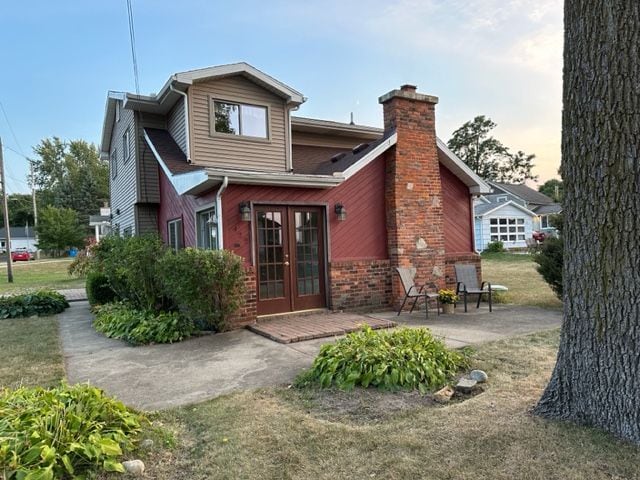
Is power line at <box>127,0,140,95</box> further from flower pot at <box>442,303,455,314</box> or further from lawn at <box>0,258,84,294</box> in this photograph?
lawn at <box>0,258,84,294</box>

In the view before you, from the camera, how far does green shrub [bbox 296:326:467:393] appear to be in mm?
4086

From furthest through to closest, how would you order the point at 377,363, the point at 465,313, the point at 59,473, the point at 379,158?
the point at 379,158 → the point at 465,313 → the point at 377,363 → the point at 59,473

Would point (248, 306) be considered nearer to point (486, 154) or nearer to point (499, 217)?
point (499, 217)

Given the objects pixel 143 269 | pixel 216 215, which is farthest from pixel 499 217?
pixel 143 269

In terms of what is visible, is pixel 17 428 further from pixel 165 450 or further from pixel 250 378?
pixel 250 378

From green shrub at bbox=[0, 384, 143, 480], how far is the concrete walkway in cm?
74

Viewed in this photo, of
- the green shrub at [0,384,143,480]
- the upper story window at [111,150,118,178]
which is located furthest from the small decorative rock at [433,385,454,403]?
the upper story window at [111,150,118,178]

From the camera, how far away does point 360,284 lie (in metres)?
8.61

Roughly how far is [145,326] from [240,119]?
17.5 feet

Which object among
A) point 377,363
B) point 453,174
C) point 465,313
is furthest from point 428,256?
point 377,363

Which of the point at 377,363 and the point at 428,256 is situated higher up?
the point at 428,256

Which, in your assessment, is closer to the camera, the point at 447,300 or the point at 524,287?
the point at 447,300

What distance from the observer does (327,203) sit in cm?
830

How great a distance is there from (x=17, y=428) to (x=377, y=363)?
114 inches
